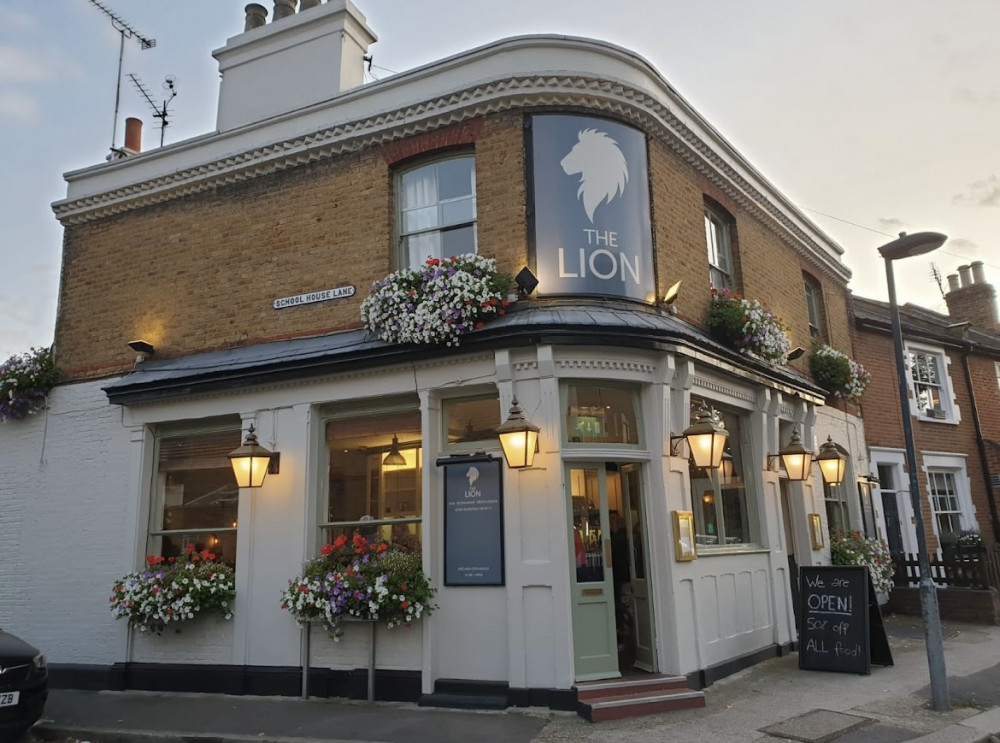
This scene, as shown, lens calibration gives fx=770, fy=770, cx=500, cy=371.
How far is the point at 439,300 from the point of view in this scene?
8.90 metres

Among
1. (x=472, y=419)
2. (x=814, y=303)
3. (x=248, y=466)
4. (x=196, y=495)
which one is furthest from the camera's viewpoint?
(x=814, y=303)

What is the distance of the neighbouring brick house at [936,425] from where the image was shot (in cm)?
1639

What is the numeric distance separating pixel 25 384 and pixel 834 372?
45.2 feet

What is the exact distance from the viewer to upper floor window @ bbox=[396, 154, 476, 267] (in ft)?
32.8

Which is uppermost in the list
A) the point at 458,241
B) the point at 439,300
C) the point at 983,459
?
the point at 458,241

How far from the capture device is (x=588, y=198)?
955 cm

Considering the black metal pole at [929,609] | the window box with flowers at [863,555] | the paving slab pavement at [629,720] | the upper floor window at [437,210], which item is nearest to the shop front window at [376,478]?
the paving slab pavement at [629,720]

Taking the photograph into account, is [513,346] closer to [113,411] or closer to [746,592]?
[746,592]

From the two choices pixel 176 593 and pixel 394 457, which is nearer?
pixel 394 457

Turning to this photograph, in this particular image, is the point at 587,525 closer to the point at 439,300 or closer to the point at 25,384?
the point at 439,300

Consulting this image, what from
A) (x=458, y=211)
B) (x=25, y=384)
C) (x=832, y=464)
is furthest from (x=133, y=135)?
(x=832, y=464)

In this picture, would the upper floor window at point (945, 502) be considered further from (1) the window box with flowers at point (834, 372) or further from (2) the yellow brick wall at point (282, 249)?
(2) the yellow brick wall at point (282, 249)

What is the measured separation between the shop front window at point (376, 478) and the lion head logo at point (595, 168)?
3424 millimetres

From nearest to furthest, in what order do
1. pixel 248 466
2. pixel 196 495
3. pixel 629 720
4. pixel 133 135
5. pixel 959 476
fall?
pixel 629 720
pixel 248 466
pixel 196 495
pixel 133 135
pixel 959 476
